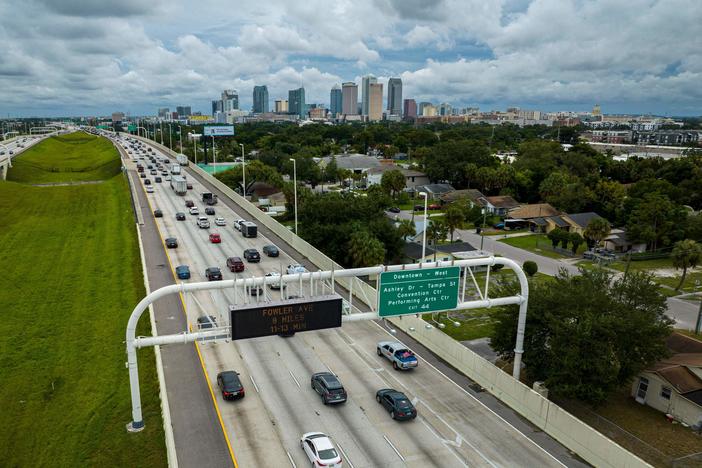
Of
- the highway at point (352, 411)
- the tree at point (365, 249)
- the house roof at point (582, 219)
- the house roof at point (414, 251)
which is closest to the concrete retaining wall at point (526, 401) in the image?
the highway at point (352, 411)

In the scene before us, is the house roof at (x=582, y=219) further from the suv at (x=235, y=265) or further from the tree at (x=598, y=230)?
the suv at (x=235, y=265)

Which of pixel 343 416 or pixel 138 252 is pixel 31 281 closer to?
pixel 138 252

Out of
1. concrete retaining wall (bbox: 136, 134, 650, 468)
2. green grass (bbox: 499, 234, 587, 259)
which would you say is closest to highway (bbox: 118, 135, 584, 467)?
concrete retaining wall (bbox: 136, 134, 650, 468)

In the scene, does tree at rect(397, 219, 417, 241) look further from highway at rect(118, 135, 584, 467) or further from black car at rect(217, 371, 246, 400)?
black car at rect(217, 371, 246, 400)

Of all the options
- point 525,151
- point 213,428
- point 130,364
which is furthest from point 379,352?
point 525,151

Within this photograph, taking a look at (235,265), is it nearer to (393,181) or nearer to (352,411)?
(352,411)

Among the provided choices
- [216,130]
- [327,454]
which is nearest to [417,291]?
[327,454]
